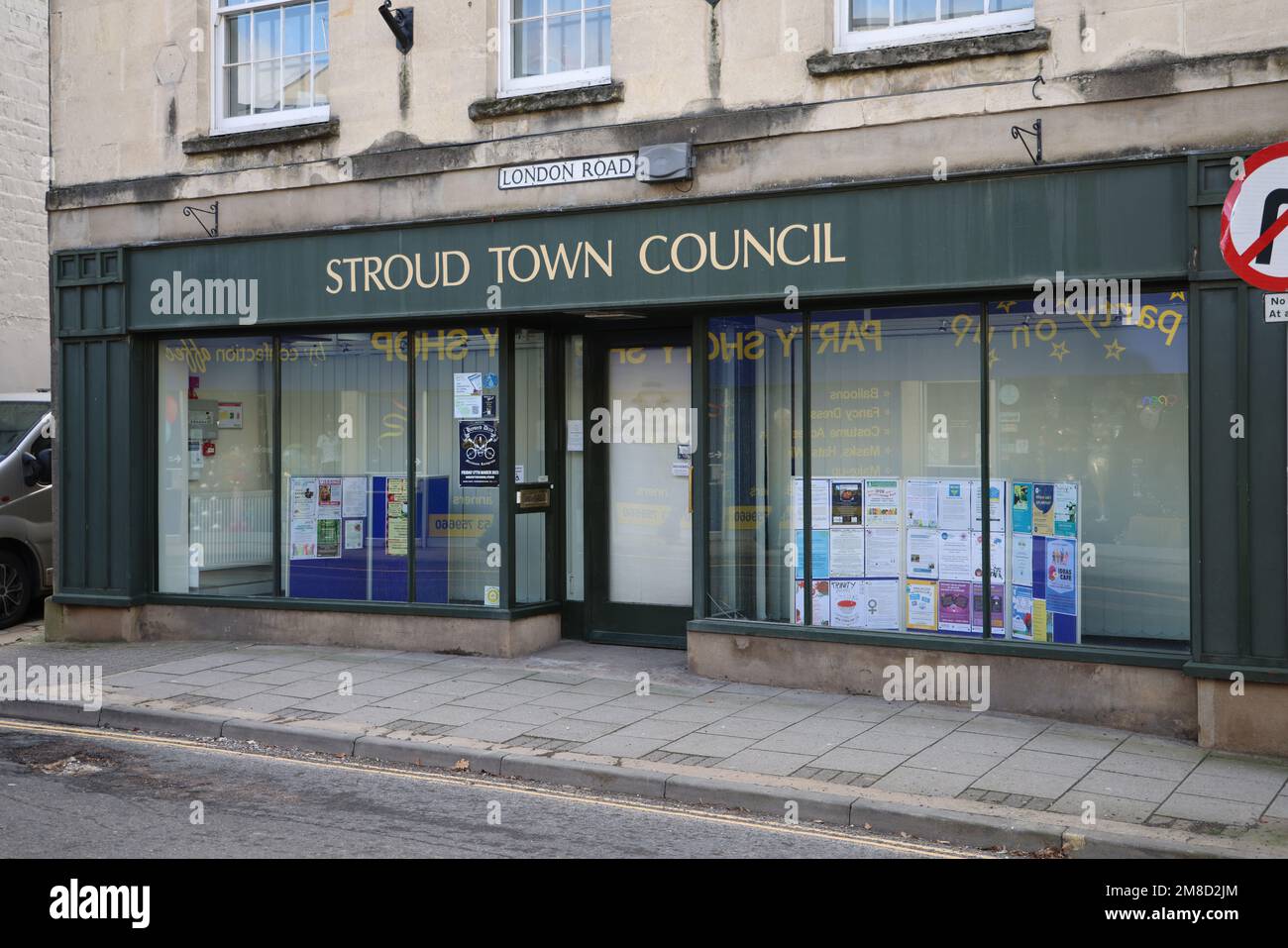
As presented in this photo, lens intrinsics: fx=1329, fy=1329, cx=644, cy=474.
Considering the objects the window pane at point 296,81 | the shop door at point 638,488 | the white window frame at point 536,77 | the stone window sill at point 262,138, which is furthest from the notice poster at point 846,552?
the window pane at point 296,81

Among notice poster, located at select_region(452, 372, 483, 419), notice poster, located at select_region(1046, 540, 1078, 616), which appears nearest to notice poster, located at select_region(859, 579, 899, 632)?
notice poster, located at select_region(1046, 540, 1078, 616)

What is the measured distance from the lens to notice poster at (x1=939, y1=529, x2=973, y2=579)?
970cm

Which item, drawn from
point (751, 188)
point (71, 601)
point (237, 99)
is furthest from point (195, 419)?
point (751, 188)

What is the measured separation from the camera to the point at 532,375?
1170 centimetres

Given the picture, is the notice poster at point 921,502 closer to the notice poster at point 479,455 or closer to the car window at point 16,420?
the notice poster at point 479,455

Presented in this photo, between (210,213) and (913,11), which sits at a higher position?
(913,11)

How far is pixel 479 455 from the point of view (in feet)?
38.0

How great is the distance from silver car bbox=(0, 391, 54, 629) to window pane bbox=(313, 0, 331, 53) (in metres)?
5.42

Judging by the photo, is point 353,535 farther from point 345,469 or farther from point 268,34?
point 268,34

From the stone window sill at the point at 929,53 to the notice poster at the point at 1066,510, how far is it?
3.03 metres

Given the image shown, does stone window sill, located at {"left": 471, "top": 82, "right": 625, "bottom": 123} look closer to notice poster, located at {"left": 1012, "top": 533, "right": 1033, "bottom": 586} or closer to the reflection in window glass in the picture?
the reflection in window glass

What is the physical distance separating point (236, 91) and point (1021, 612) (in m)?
8.43

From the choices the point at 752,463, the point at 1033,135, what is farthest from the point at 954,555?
the point at 1033,135
